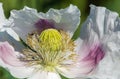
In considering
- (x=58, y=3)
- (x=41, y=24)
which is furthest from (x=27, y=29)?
(x=58, y=3)

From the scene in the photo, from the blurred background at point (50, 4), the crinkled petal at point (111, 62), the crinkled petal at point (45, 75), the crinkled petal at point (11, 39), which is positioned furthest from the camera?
the blurred background at point (50, 4)

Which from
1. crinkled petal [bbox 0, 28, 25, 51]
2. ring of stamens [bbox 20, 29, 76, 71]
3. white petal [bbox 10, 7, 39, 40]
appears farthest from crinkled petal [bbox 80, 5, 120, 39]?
crinkled petal [bbox 0, 28, 25, 51]

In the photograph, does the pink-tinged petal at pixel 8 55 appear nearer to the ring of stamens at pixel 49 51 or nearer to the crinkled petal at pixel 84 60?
the ring of stamens at pixel 49 51

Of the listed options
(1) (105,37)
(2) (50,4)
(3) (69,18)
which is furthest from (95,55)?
(2) (50,4)

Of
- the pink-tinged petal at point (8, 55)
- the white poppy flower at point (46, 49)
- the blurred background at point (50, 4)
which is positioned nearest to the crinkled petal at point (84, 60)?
the white poppy flower at point (46, 49)

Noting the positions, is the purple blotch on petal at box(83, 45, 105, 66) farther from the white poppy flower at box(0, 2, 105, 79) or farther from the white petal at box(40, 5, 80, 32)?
the white petal at box(40, 5, 80, 32)

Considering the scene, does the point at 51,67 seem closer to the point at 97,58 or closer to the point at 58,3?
the point at 97,58

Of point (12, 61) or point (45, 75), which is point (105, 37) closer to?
point (45, 75)
